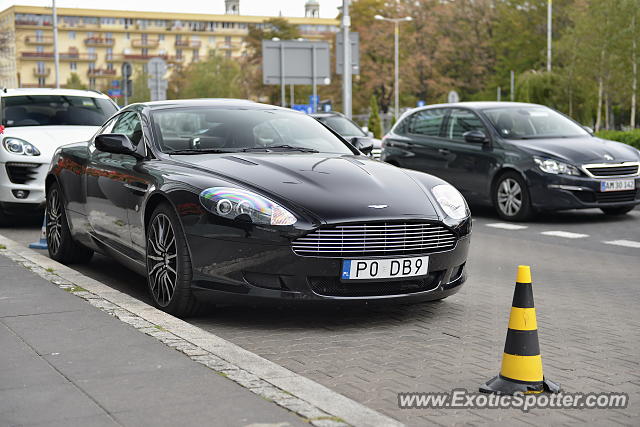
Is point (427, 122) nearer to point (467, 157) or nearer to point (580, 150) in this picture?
point (467, 157)

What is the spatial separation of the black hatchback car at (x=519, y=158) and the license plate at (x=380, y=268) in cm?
679

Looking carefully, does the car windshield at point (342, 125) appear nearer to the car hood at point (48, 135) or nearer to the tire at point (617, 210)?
the tire at point (617, 210)

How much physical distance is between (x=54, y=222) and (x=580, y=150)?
664 centimetres

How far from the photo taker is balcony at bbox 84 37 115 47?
14988 cm

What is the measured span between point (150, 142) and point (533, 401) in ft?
12.3

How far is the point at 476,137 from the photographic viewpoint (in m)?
13.5

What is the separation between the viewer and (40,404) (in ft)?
13.8

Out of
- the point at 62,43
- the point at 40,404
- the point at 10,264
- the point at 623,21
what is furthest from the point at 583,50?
the point at 62,43

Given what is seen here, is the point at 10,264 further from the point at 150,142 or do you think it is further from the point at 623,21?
the point at 623,21

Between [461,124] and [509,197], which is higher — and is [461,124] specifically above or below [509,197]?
above

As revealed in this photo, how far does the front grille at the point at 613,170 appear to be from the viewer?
1246 cm

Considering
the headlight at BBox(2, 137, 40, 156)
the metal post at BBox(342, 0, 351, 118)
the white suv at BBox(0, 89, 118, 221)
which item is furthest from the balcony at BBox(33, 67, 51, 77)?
the headlight at BBox(2, 137, 40, 156)

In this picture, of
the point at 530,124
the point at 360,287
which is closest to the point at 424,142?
the point at 530,124

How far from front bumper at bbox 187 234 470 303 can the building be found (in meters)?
138
